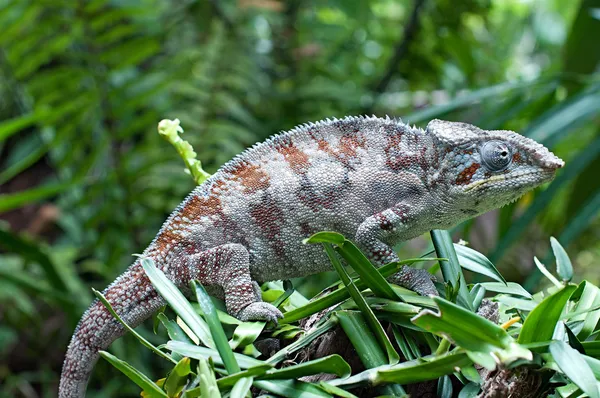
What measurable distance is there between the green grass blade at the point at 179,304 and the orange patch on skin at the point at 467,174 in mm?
443

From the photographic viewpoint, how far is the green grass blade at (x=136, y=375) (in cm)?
73

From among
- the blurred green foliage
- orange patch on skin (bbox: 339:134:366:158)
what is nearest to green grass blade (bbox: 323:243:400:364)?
orange patch on skin (bbox: 339:134:366:158)

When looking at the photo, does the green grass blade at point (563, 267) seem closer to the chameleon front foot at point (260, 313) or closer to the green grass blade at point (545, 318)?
the green grass blade at point (545, 318)

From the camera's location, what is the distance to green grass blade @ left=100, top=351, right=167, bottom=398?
2.38 feet

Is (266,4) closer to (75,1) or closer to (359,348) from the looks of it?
(75,1)

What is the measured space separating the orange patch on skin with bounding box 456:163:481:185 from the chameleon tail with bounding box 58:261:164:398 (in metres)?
0.49

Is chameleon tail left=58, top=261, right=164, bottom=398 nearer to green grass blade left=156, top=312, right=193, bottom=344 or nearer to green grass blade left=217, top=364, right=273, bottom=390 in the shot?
green grass blade left=156, top=312, right=193, bottom=344

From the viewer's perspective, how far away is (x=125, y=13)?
2.16 meters

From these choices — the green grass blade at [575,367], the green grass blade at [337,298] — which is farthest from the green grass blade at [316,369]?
the green grass blade at [575,367]

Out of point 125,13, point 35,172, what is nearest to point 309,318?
point 125,13

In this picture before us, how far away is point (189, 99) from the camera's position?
2.53 m

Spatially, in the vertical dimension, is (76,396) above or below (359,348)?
below

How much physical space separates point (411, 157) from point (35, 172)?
9.18 feet

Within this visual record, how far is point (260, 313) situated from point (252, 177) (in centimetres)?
25
